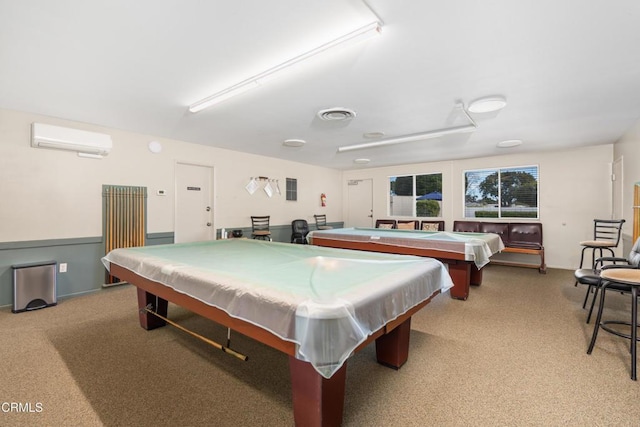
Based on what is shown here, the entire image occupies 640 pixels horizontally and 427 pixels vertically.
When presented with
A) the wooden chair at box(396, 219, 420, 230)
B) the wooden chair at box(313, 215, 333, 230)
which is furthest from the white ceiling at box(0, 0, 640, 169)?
the wooden chair at box(313, 215, 333, 230)

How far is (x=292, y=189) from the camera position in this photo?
7137 mm

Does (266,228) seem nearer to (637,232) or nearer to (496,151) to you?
(496,151)

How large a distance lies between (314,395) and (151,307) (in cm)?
217

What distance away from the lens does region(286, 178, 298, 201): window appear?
7.04 meters

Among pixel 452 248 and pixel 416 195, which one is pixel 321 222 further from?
pixel 452 248

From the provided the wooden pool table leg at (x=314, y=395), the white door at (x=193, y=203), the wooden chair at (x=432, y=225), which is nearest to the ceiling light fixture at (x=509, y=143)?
the wooden chair at (x=432, y=225)

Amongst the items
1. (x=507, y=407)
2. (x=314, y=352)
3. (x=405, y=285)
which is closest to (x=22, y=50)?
(x=314, y=352)

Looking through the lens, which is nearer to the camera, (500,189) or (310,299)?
(310,299)

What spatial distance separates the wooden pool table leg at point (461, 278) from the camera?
12.3 ft

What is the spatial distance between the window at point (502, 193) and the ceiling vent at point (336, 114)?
14.6 ft

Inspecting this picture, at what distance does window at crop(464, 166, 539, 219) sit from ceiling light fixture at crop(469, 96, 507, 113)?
3.63 metres

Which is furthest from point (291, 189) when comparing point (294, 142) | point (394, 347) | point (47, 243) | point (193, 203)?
point (394, 347)

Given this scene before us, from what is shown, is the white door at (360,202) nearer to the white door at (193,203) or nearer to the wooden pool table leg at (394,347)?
the white door at (193,203)

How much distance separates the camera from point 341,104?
3.28 meters
